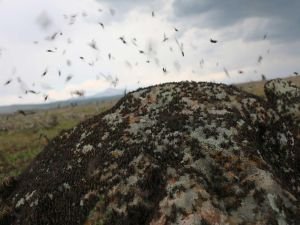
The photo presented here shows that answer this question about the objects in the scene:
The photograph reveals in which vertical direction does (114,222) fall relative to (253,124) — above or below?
below

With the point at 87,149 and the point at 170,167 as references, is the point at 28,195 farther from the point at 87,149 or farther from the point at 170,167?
the point at 170,167

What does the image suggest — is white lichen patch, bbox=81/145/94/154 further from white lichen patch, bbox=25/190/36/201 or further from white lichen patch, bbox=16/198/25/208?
white lichen patch, bbox=16/198/25/208

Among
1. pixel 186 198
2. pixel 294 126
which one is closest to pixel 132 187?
pixel 186 198

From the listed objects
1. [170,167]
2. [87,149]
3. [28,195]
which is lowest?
[28,195]

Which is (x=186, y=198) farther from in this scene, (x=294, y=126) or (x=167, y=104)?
(x=294, y=126)

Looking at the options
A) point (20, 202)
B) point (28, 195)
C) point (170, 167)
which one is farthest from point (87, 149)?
point (170, 167)

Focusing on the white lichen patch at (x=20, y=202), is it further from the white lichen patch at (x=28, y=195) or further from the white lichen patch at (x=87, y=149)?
the white lichen patch at (x=87, y=149)

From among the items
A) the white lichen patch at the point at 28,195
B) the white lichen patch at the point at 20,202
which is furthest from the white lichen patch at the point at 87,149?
the white lichen patch at the point at 20,202

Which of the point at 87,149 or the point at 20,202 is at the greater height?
the point at 87,149
